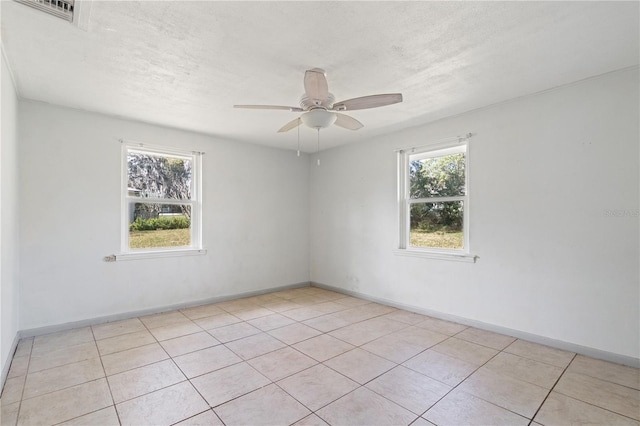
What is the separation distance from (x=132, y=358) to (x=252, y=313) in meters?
1.54

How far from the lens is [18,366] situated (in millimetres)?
2545

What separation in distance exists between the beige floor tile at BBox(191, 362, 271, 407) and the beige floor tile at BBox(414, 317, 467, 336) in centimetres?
202

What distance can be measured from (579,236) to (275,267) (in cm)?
408

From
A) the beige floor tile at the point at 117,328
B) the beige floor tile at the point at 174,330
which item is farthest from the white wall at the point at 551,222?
the beige floor tile at the point at 117,328

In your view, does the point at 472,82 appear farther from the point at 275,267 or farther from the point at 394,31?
the point at 275,267

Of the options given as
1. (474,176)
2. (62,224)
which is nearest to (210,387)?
(62,224)

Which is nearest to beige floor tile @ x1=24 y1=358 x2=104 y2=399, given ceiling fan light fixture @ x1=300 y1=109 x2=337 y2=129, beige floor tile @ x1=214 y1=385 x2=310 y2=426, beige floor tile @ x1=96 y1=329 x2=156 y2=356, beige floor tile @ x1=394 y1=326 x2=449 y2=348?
beige floor tile @ x1=96 y1=329 x2=156 y2=356

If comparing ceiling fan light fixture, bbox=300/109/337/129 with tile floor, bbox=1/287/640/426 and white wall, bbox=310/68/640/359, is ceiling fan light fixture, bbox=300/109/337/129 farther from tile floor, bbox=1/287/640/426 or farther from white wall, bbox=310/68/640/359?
tile floor, bbox=1/287/640/426

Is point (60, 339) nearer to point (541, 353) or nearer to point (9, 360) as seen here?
point (9, 360)

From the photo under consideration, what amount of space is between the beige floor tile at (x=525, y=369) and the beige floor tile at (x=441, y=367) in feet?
0.72

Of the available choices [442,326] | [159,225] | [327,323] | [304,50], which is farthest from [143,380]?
[442,326]

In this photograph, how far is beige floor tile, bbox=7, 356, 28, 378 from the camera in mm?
2433

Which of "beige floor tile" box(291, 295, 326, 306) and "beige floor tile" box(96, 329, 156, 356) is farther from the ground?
"beige floor tile" box(96, 329, 156, 356)

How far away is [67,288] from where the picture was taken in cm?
340
